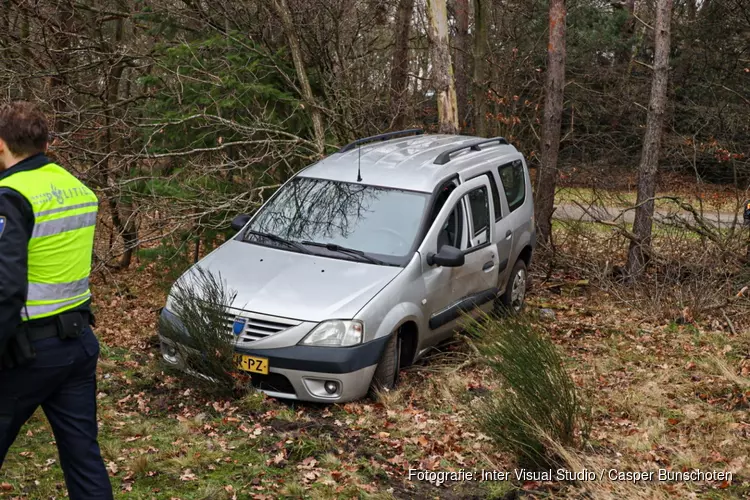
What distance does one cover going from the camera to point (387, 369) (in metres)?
6.90

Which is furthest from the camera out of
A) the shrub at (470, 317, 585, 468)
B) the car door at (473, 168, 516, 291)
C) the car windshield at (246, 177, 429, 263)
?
the car door at (473, 168, 516, 291)

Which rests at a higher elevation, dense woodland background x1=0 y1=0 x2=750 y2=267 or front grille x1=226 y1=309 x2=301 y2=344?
dense woodland background x1=0 y1=0 x2=750 y2=267

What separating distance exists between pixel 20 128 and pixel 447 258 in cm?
419

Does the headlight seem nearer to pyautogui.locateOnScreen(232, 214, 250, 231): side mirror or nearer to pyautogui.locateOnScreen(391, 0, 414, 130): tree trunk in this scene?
pyautogui.locateOnScreen(232, 214, 250, 231): side mirror

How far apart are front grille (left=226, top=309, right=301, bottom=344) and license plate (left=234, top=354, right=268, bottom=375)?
0.43ft

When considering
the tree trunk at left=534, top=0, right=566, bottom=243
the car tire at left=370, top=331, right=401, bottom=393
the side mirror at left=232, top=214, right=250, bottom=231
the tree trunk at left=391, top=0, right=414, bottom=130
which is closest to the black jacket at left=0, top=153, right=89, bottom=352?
the car tire at left=370, top=331, right=401, bottom=393

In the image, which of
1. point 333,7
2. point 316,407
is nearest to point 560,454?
point 316,407

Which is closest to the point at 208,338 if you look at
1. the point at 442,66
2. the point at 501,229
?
the point at 501,229

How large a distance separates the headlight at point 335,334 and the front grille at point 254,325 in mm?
235

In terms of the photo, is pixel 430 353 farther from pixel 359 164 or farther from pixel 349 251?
pixel 359 164

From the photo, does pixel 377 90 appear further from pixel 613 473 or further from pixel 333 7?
pixel 613 473

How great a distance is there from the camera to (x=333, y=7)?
12.4 metres

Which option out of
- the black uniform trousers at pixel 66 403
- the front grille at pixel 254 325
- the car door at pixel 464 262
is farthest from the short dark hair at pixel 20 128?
the car door at pixel 464 262

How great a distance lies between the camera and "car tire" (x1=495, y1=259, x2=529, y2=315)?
955cm
